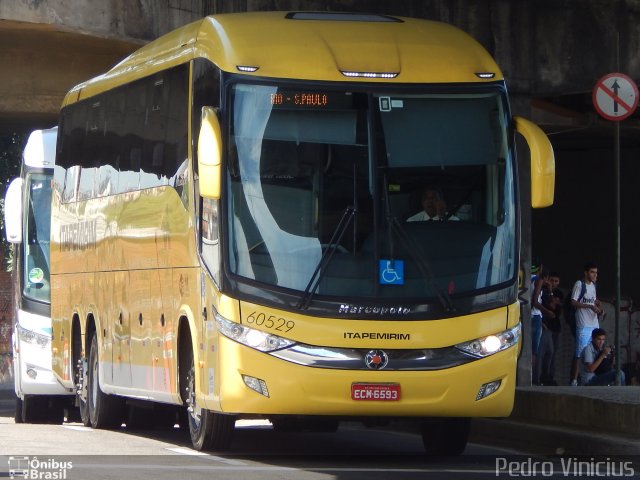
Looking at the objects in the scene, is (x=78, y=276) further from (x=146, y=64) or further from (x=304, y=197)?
(x=304, y=197)

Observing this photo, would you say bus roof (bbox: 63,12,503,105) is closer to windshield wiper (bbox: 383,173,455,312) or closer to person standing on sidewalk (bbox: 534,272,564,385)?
windshield wiper (bbox: 383,173,455,312)

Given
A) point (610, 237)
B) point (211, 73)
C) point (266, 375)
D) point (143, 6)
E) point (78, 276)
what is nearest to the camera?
point (266, 375)

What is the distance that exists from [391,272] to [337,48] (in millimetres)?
1879

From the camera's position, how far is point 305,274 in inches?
498

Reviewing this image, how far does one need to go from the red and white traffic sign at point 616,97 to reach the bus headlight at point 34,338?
25.0ft

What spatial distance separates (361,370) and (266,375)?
701 mm

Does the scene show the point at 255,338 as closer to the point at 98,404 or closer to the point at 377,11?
the point at 98,404

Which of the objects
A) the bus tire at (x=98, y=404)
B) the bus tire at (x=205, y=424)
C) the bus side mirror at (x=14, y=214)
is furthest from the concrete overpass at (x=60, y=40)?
the bus tire at (x=205, y=424)

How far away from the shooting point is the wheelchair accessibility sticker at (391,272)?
1277 cm

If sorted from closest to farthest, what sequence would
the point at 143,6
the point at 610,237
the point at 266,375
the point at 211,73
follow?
1. the point at 266,375
2. the point at 211,73
3. the point at 143,6
4. the point at 610,237

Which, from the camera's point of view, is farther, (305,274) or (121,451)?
(121,451)

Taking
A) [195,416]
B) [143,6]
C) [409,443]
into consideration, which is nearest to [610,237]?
[143,6]

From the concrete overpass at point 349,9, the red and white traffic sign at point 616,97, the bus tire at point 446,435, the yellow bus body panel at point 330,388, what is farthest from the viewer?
the concrete overpass at point 349,9

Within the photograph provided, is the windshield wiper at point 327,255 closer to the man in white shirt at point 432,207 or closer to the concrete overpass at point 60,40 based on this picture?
the man in white shirt at point 432,207
